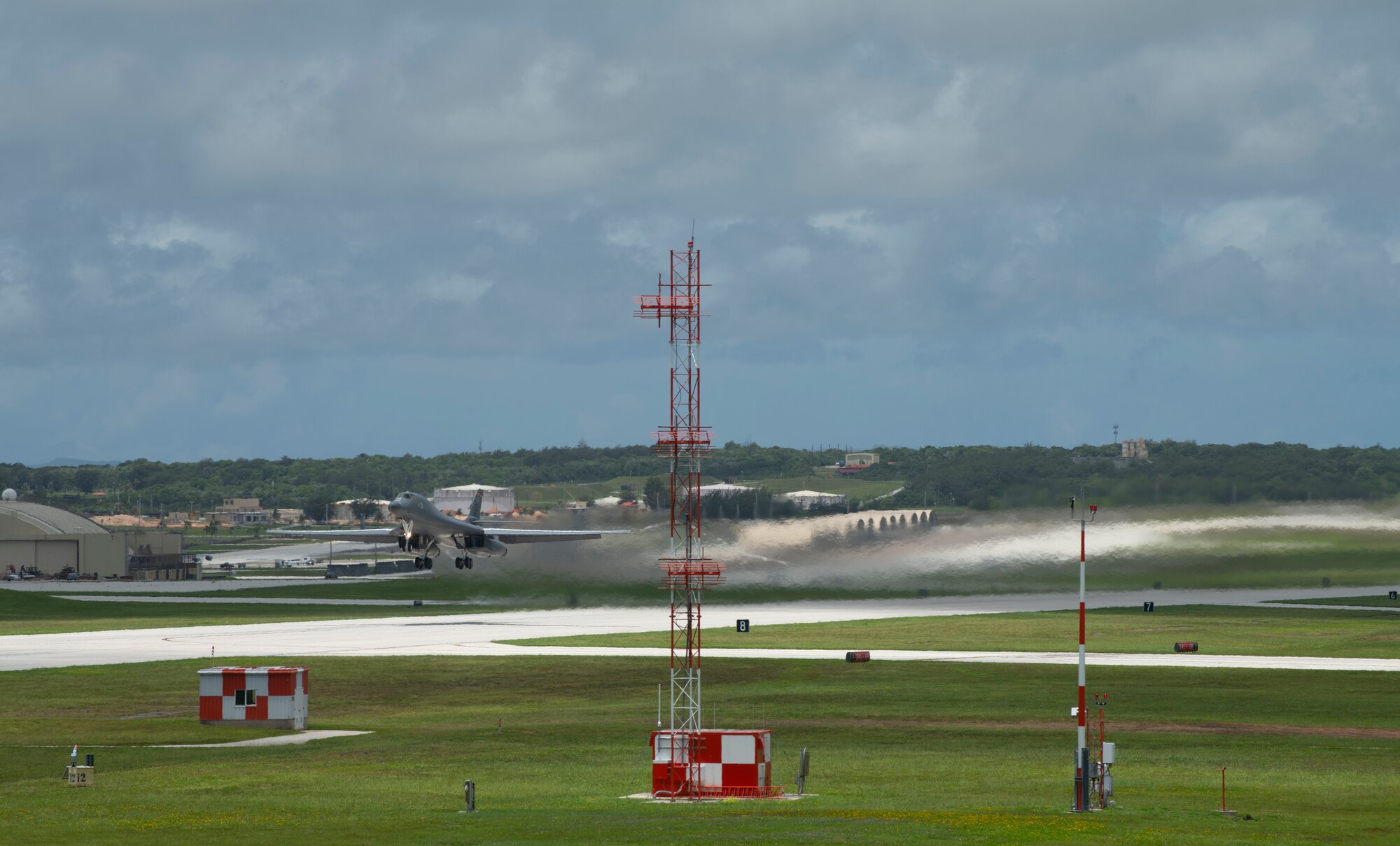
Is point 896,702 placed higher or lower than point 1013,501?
lower

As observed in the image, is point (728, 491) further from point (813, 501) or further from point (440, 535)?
point (440, 535)

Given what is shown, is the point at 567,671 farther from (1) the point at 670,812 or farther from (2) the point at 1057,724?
(1) the point at 670,812

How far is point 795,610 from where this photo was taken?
398ft

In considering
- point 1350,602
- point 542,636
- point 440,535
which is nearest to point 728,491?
point 440,535

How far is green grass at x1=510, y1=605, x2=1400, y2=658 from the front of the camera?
290 ft

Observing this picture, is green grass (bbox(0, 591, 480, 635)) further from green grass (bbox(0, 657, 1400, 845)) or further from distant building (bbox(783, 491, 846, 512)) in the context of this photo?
green grass (bbox(0, 657, 1400, 845))

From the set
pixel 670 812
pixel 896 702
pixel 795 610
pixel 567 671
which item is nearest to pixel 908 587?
pixel 795 610

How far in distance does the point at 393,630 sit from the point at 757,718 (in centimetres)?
5263

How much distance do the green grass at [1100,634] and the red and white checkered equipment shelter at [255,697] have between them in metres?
35.0

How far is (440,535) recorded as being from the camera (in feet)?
395

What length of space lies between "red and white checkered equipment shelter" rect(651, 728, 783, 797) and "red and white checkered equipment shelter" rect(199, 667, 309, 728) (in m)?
22.0

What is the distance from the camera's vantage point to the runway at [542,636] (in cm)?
8131

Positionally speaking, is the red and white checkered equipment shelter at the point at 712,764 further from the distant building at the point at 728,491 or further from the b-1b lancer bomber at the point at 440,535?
the distant building at the point at 728,491

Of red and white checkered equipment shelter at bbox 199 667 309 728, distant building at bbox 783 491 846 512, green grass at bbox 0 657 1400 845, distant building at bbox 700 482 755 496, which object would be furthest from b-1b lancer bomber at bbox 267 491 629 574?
red and white checkered equipment shelter at bbox 199 667 309 728
